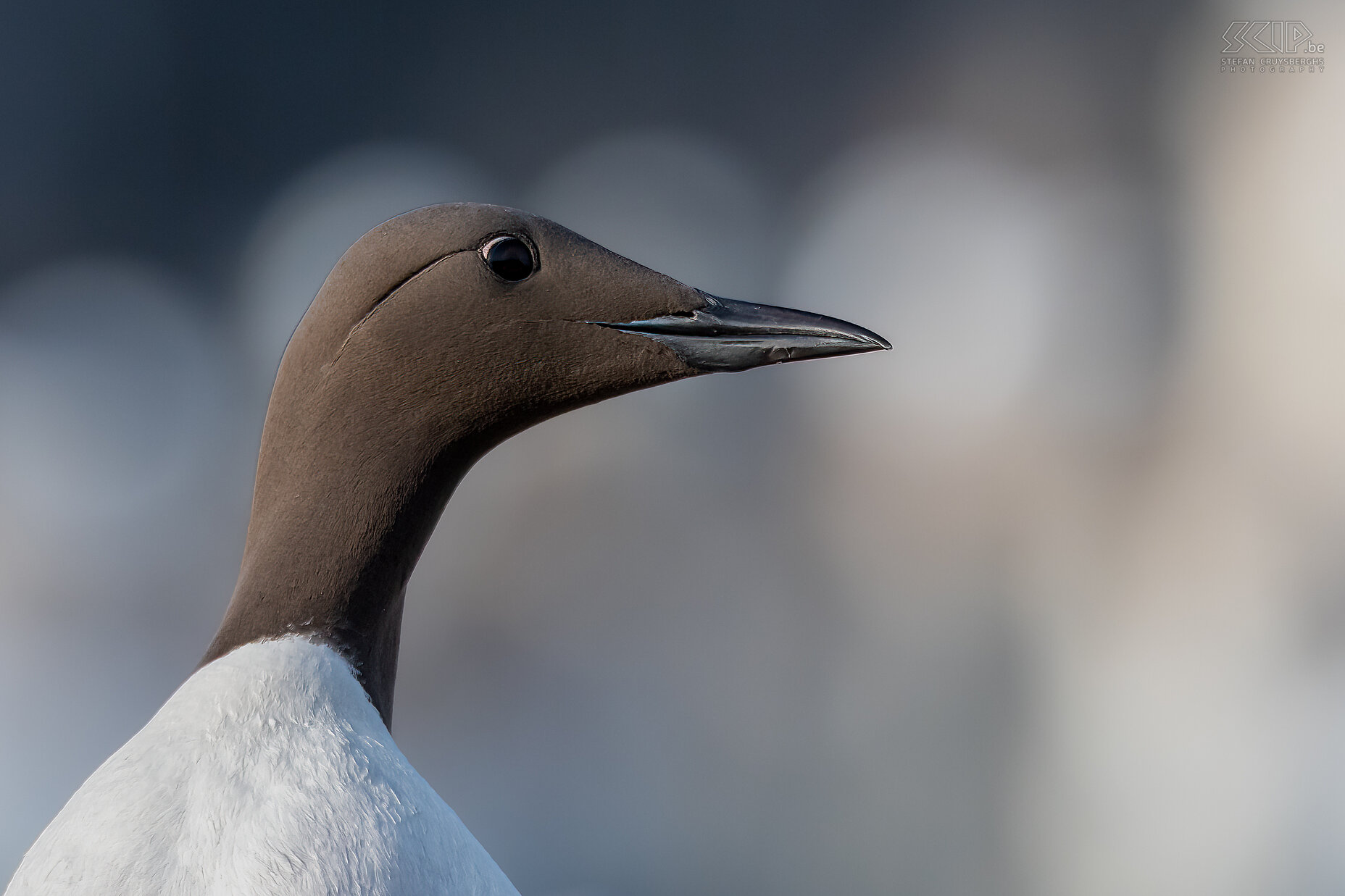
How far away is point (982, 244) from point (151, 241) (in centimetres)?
216

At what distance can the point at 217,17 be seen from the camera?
242cm

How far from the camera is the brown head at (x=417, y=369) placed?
546 mm

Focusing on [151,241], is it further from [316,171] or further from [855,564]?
[855,564]

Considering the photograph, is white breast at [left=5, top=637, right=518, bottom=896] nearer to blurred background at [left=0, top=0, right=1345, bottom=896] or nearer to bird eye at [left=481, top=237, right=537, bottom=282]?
bird eye at [left=481, top=237, right=537, bottom=282]

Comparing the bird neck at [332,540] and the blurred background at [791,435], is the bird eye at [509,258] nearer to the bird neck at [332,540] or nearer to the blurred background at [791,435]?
the bird neck at [332,540]

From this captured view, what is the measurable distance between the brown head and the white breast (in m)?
0.04

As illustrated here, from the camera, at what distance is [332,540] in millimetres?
545

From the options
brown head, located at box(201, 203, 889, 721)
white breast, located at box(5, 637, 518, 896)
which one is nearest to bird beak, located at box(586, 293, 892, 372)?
brown head, located at box(201, 203, 889, 721)

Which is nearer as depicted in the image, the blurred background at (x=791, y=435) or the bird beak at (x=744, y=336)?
the bird beak at (x=744, y=336)

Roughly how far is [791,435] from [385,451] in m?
2.17

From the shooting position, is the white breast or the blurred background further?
the blurred background

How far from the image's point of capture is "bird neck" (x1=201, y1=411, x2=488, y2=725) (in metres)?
0.54

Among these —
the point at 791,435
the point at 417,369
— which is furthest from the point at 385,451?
the point at 791,435

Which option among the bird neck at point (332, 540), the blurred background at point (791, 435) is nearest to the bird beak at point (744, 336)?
the bird neck at point (332, 540)
